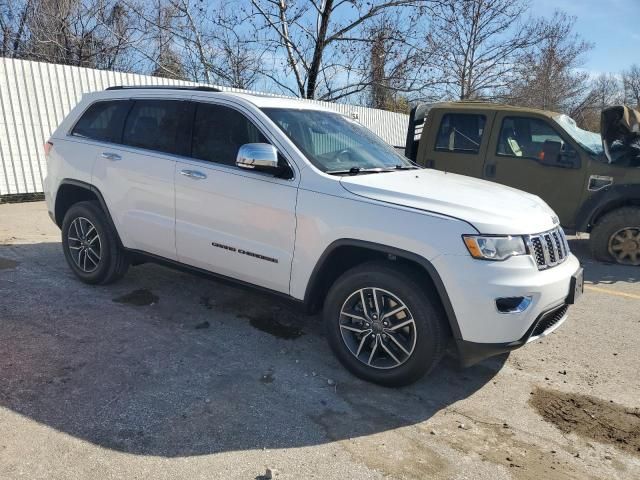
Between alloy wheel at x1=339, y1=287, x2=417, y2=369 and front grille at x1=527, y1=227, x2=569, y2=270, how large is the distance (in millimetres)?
868

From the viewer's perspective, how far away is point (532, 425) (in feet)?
10.0

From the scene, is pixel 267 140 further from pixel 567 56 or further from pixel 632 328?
pixel 567 56

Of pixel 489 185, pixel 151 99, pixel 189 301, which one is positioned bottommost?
pixel 189 301

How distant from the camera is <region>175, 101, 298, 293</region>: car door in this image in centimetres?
357

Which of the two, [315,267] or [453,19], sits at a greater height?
[453,19]

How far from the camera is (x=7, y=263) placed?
5520mm

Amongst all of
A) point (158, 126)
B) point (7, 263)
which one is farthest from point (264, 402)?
point (7, 263)

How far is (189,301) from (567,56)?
29538mm

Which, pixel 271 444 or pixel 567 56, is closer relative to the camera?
pixel 271 444

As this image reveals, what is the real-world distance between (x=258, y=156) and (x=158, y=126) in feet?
4.72

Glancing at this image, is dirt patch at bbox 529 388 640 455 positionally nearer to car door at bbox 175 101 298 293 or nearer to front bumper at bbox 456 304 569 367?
front bumper at bbox 456 304 569 367

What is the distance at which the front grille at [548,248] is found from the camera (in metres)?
Result: 3.11

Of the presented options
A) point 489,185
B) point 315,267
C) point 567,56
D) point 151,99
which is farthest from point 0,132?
point 567,56

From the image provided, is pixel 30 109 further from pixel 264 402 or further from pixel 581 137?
pixel 581 137
